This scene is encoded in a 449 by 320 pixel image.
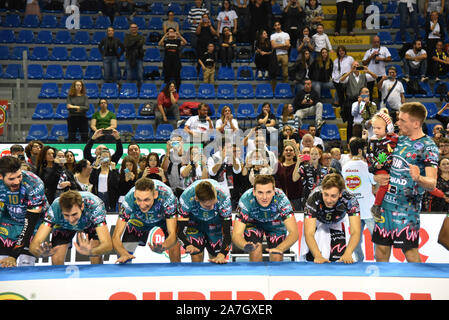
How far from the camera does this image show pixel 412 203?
5848 millimetres

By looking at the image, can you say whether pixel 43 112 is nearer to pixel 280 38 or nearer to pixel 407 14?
pixel 280 38

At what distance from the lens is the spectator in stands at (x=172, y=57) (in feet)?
49.8

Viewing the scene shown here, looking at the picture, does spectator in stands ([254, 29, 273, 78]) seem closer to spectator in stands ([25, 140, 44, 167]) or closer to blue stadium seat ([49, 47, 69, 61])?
blue stadium seat ([49, 47, 69, 61])

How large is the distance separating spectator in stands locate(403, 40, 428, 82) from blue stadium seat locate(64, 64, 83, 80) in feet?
31.7

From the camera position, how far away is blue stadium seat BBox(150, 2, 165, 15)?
19.0m

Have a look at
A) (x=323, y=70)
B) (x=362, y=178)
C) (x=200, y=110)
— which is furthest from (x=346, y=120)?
(x=362, y=178)

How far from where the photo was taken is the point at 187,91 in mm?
15789

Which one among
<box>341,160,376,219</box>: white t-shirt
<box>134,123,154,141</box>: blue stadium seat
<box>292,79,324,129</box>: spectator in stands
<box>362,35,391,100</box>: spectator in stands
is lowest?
<box>341,160,376,219</box>: white t-shirt

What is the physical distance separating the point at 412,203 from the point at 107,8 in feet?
47.6

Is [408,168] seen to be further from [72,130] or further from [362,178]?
[72,130]

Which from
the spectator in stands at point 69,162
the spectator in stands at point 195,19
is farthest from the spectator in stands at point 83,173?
the spectator in stands at point 195,19

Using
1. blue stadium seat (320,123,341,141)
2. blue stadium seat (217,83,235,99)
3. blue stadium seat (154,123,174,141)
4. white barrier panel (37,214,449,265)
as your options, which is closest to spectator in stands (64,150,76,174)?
white barrier panel (37,214,449,265)

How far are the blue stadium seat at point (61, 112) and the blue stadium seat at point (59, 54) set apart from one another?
254 centimetres
